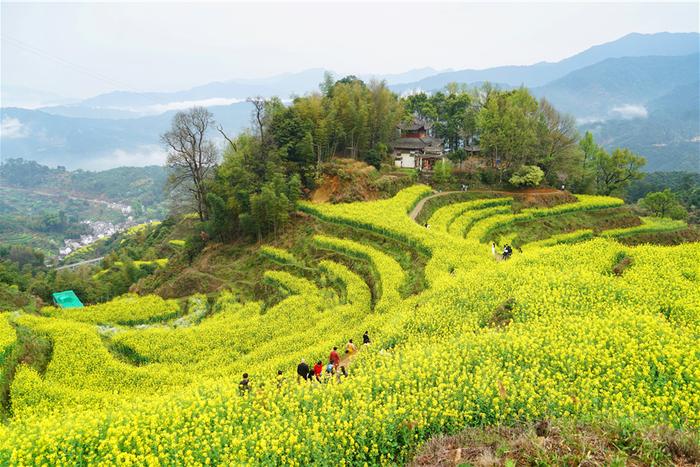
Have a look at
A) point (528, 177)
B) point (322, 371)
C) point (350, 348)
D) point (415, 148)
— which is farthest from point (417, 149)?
point (322, 371)

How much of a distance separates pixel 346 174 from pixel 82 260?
251 feet

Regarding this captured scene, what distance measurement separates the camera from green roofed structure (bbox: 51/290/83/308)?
32.3 m

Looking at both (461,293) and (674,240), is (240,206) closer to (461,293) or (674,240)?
(461,293)

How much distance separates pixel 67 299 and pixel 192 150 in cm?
1592

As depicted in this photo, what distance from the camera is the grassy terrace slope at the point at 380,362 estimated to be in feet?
30.4

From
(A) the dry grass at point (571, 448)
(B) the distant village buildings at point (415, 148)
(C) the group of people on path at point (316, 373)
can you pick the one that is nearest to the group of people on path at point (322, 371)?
(C) the group of people on path at point (316, 373)

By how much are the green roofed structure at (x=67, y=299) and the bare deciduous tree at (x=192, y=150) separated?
12.0 m

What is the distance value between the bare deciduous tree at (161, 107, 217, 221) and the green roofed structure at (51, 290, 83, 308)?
12.0 meters

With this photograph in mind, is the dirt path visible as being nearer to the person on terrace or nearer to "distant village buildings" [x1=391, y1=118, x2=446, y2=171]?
"distant village buildings" [x1=391, y1=118, x2=446, y2=171]

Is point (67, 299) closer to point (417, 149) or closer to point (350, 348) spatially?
point (350, 348)

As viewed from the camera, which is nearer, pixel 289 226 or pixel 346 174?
pixel 289 226

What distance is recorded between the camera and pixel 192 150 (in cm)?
3725

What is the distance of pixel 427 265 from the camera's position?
23578 mm

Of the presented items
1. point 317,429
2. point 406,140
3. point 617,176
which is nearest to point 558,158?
point 617,176
